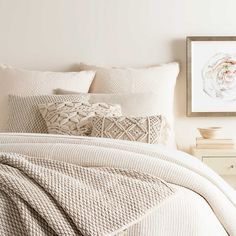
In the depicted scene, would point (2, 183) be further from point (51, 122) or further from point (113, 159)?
point (51, 122)

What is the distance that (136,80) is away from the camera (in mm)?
3752

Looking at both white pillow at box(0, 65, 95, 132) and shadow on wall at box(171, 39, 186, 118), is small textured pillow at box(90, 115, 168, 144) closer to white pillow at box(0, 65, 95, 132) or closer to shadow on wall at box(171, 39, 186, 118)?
white pillow at box(0, 65, 95, 132)

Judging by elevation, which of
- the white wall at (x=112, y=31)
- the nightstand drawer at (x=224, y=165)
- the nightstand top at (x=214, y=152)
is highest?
the white wall at (x=112, y=31)

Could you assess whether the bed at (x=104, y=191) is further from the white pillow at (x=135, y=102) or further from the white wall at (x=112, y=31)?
the white wall at (x=112, y=31)

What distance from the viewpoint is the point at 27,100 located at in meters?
3.42

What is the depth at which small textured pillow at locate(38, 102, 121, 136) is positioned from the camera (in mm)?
3158

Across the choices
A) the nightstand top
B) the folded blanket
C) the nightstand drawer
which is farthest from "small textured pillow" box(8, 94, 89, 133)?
the folded blanket

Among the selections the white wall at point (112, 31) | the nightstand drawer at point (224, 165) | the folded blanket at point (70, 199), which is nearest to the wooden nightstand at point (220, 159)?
the nightstand drawer at point (224, 165)

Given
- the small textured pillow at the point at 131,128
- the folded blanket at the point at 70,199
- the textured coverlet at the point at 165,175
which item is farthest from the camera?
the small textured pillow at the point at 131,128

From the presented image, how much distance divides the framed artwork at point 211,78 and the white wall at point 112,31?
67 mm

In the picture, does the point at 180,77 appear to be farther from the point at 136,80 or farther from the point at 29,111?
the point at 29,111

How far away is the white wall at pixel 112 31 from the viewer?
402 cm

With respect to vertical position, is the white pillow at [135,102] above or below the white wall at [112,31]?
below

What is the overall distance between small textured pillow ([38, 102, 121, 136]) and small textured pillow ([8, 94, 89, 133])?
78 mm
